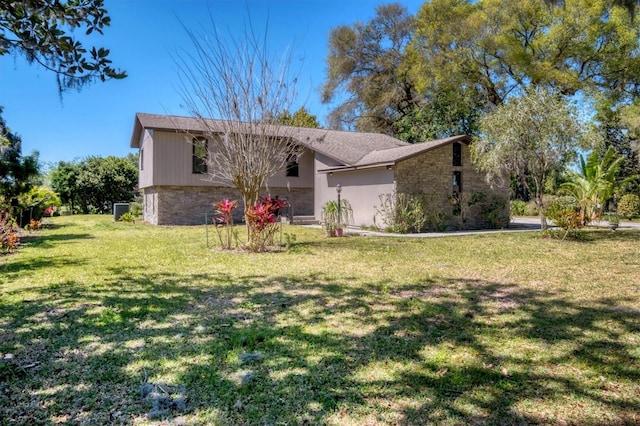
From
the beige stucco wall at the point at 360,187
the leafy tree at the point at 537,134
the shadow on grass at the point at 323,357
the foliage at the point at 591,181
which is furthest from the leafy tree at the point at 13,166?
the foliage at the point at 591,181

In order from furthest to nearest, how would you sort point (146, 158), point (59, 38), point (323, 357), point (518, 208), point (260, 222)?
1. point (518, 208)
2. point (146, 158)
3. point (260, 222)
4. point (323, 357)
5. point (59, 38)

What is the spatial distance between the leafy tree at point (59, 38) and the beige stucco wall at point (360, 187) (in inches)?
542

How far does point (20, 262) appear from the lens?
8812 millimetres

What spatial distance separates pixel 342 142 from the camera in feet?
73.4

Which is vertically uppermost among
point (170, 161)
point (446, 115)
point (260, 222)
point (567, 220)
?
point (446, 115)

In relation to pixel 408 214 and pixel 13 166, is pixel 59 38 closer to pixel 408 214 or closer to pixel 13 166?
pixel 13 166

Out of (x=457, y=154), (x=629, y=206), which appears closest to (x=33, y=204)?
(x=457, y=154)

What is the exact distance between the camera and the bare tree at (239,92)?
38.0 feet

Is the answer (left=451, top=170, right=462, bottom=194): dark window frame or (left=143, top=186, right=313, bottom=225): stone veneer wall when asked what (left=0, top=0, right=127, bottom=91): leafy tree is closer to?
(left=451, top=170, right=462, bottom=194): dark window frame

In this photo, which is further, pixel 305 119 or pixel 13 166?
pixel 305 119

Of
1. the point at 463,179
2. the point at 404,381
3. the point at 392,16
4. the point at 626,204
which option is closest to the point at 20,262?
the point at 404,381

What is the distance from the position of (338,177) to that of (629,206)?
1780 centimetres

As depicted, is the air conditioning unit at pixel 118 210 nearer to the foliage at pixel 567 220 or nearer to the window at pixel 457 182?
the window at pixel 457 182

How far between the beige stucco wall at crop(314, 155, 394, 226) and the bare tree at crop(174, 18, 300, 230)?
20.9ft
